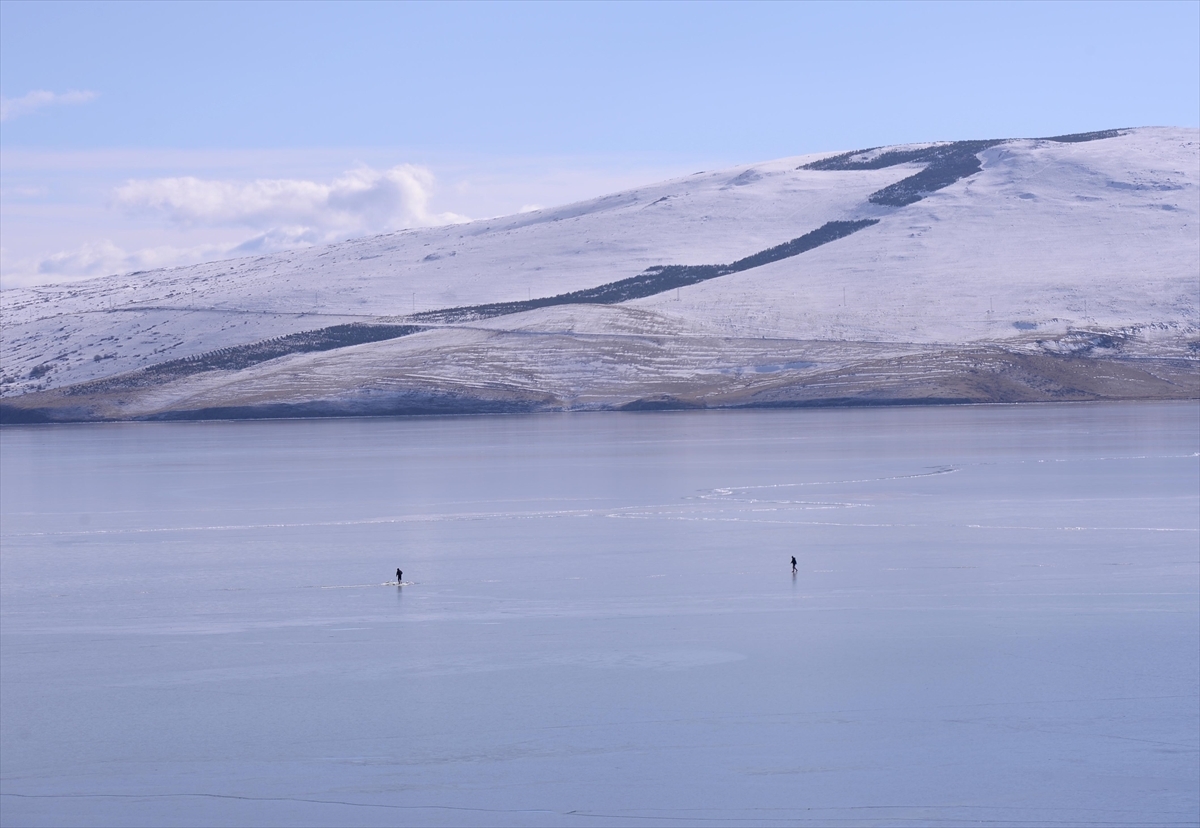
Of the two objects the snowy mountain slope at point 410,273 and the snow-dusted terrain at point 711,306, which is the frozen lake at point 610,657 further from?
the snowy mountain slope at point 410,273

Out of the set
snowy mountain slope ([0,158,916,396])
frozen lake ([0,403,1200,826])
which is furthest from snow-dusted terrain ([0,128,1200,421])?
frozen lake ([0,403,1200,826])

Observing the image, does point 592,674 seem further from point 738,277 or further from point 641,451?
point 738,277

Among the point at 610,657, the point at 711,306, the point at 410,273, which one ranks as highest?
the point at 410,273

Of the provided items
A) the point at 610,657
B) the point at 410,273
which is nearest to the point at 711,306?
the point at 410,273

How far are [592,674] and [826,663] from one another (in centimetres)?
265

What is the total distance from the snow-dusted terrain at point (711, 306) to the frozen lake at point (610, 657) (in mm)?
62189

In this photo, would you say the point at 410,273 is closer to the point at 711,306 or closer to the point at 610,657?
the point at 711,306

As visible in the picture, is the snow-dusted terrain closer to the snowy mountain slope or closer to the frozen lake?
the snowy mountain slope

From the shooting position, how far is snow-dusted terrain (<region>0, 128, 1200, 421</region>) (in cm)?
9675

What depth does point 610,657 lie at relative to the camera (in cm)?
1644

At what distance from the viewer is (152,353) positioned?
116875mm

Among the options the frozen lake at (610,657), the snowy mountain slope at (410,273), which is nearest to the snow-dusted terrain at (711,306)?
the snowy mountain slope at (410,273)

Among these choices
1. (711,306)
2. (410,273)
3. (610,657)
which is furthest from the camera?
(410,273)

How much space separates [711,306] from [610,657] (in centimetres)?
9892
